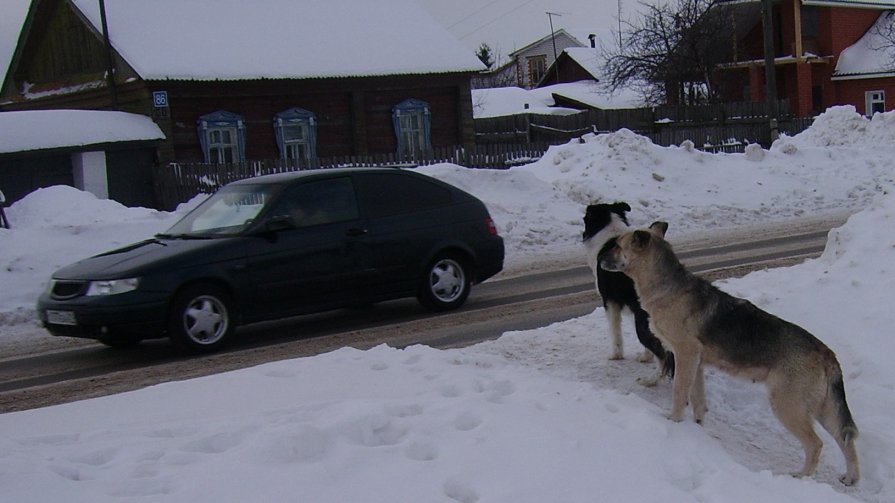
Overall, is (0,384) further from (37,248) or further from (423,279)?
(37,248)

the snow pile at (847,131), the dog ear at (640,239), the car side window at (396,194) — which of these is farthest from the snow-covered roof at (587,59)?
the dog ear at (640,239)

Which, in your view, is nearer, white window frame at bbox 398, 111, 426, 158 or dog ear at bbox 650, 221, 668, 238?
dog ear at bbox 650, 221, 668, 238

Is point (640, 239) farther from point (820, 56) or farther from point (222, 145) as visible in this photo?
point (820, 56)

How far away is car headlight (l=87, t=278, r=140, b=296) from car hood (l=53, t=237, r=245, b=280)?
1.9 inches

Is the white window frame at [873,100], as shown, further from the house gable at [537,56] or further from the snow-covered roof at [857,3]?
the house gable at [537,56]

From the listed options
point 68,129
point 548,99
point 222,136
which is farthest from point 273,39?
point 548,99

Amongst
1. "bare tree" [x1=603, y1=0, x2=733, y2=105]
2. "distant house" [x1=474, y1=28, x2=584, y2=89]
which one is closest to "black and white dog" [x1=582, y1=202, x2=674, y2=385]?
"bare tree" [x1=603, y1=0, x2=733, y2=105]

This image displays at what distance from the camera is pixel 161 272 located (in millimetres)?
9055

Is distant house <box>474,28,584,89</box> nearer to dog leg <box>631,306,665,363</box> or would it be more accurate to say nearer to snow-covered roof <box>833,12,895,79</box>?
snow-covered roof <box>833,12,895,79</box>

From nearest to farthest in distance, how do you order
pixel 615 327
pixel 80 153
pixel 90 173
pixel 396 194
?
1. pixel 615 327
2. pixel 396 194
3. pixel 80 153
4. pixel 90 173

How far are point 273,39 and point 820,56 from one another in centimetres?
3236

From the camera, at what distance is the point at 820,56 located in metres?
49.6

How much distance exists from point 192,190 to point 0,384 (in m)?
14.5

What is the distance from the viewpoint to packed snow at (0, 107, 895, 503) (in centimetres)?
445
